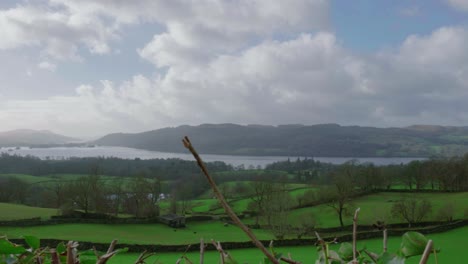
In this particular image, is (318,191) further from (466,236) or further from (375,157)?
(375,157)

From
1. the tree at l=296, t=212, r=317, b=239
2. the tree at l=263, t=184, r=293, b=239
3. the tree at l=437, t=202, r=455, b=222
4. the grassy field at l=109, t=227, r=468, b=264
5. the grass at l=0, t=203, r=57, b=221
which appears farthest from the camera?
the grass at l=0, t=203, r=57, b=221

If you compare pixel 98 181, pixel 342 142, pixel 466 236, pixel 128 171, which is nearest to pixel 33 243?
pixel 466 236

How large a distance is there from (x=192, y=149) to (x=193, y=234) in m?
38.6

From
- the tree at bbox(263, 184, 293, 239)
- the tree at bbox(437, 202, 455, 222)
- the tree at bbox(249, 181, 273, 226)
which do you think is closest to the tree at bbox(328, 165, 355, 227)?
the tree at bbox(263, 184, 293, 239)

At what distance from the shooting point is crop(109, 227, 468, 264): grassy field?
20.2 metres

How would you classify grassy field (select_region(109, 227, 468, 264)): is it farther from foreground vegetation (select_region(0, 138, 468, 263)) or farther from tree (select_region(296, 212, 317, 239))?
tree (select_region(296, 212, 317, 239))

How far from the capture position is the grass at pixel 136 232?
32.2 m

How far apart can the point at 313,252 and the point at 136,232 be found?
19.5 m

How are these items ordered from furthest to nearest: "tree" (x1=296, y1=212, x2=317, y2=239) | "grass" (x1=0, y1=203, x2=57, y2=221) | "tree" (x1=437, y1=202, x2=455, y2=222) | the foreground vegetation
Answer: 1. "grass" (x1=0, y1=203, x2=57, y2=221)
2. "tree" (x1=437, y1=202, x2=455, y2=222)
3. the foreground vegetation
4. "tree" (x1=296, y1=212, x2=317, y2=239)

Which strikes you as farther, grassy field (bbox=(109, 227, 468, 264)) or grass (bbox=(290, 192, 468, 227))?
grass (bbox=(290, 192, 468, 227))

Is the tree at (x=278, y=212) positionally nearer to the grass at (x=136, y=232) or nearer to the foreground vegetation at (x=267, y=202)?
the foreground vegetation at (x=267, y=202)

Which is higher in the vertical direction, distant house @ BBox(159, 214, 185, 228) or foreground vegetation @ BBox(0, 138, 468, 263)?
foreground vegetation @ BBox(0, 138, 468, 263)

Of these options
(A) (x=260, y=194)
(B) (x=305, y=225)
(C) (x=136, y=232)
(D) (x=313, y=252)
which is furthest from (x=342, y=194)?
(C) (x=136, y=232)

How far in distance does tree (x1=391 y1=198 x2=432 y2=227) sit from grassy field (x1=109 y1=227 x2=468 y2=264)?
4945 mm
